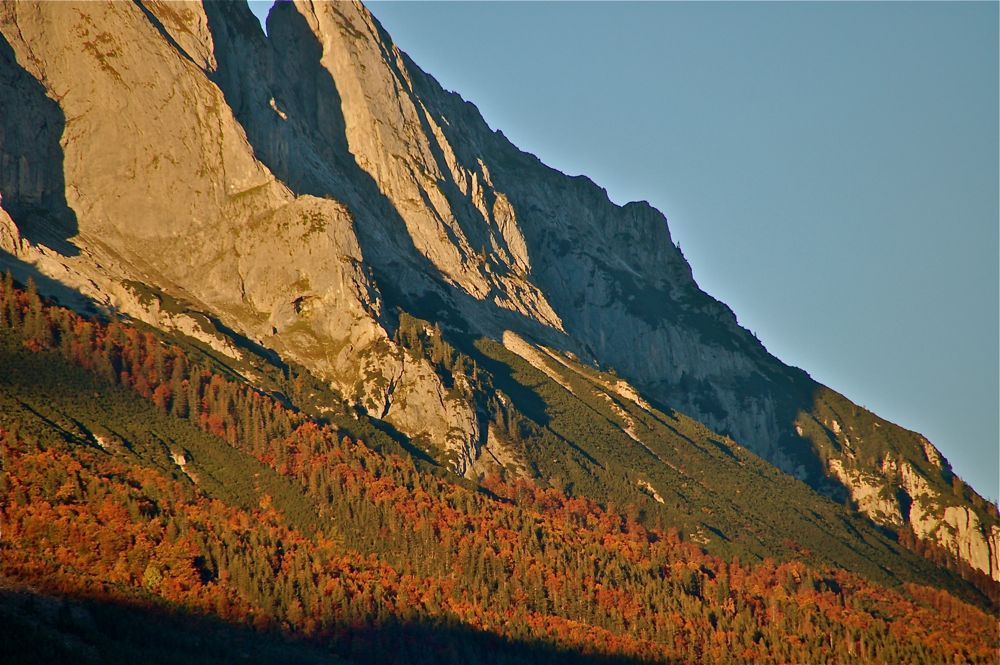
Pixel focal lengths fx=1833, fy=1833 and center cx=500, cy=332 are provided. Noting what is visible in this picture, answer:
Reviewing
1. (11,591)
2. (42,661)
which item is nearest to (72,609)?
(11,591)

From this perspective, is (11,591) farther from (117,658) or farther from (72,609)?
(117,658)

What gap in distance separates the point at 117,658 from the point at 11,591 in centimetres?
2090

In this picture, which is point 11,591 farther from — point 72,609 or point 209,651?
point 209,651

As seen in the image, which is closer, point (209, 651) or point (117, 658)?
point (117, 658)

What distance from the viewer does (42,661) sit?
586ft

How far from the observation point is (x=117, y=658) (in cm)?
18550

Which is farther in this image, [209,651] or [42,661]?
[209,651]

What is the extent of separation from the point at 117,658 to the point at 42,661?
9167 millimetres

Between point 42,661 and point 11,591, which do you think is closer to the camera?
point 42,661

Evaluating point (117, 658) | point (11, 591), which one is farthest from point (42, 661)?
point (11, 591)

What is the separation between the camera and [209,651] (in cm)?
19938

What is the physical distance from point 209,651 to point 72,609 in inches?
606

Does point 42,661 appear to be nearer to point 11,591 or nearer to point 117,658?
point 117,658

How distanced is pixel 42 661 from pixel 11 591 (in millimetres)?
23269
